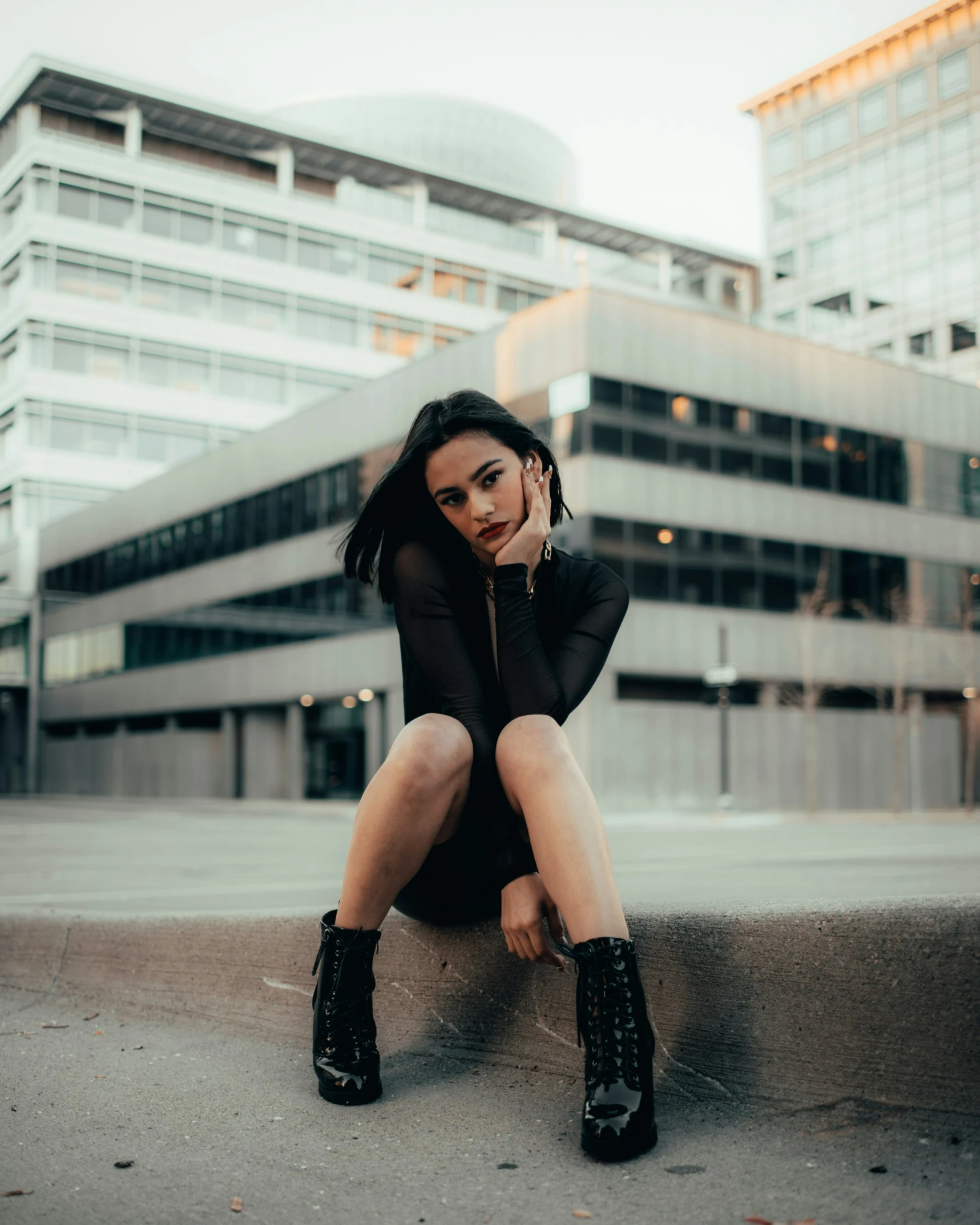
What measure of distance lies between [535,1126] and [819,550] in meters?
30.1

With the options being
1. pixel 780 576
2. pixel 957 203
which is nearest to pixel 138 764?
pixel 780 576

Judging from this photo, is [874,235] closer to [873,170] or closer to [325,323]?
[873,170]

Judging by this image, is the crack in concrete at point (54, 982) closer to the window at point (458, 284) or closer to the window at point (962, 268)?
the window at point (458, 284)

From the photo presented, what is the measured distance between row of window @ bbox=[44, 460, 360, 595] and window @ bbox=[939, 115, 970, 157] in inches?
1443

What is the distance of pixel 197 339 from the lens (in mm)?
50188

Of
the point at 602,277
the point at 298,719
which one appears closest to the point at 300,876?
the point at 298,719

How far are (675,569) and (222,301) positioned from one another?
A: 2928 centimetres

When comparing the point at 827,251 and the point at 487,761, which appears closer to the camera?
the point at 487,761

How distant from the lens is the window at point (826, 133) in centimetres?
6041

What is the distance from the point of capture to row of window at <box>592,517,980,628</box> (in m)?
28.3

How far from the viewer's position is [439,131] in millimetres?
72062

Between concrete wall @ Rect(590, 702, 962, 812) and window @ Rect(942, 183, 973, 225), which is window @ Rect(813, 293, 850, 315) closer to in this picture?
window @ Rect(942, 183, 973, 225)

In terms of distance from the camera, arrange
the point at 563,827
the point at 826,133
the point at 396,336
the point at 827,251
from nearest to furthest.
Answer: the point at 563,827
the point at 396,336
the point at 826,133
the point at 827,251

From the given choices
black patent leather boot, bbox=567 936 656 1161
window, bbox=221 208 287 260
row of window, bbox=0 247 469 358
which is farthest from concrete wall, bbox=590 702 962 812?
window, bbox=221 208 287 260
